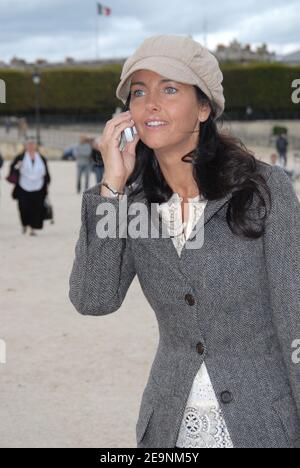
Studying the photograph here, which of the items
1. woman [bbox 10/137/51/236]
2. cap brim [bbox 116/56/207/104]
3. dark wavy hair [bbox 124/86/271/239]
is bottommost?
woman [bbox 10/137/51/236]

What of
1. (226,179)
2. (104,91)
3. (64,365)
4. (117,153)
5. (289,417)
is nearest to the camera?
(289,417)

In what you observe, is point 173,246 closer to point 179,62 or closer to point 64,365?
point 179,62

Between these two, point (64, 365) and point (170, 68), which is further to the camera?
point (64, 365)

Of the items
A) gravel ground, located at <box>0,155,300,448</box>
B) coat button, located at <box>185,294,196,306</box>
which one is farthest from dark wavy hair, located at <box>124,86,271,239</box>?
gravel ground, located at <box>0,155,300,448</box>

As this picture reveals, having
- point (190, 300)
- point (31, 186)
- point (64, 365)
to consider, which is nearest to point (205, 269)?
point (190, 300)

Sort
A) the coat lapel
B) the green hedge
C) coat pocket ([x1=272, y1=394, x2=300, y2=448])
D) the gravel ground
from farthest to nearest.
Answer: the green hedge < the gravel ground < the coat lapel < coat pocket ([x1=272, y1=394, x2=300, y2=448])

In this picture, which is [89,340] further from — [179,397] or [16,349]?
[179,397]

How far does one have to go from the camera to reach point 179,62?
7.71 feet

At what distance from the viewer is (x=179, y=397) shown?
7.57 ft

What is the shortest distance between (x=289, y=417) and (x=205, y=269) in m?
0.41

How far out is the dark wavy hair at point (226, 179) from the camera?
2314 mm

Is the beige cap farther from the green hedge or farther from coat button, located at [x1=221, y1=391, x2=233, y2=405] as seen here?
the green hedge

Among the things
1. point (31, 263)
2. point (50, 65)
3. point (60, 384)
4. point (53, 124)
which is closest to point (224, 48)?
point (50, 65)

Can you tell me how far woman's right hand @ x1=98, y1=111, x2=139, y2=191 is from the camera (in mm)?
2533
